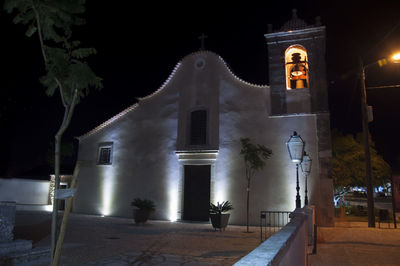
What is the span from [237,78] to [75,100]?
1397 centimetres

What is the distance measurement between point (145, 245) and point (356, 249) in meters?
6.18

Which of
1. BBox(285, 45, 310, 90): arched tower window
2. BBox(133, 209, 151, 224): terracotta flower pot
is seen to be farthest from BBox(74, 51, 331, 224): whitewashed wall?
BBox(133, 209, 151, 224): terracotta flower pot

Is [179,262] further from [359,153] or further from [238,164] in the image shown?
[359,153]

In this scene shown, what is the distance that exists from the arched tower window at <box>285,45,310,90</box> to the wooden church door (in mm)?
6255

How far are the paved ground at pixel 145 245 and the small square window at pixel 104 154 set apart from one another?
22.1 feet

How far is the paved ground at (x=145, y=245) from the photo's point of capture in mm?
7273

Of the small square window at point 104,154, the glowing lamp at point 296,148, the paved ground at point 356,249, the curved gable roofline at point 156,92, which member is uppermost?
the curved gable roofline at point 156,92

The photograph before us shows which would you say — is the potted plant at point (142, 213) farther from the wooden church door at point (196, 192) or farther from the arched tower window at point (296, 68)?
the arched tower window at point (296, 68)

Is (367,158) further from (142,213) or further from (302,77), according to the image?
(142,213)

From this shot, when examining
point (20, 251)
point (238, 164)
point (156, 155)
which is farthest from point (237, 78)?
point (20, 251)

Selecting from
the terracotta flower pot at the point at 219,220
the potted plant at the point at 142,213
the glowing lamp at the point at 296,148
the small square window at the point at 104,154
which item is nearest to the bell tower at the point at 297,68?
the terracotta flower pot at the point at 219,220

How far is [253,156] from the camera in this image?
47.5ft

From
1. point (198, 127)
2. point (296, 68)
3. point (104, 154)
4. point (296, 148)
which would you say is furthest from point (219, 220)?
→ point (104, 154)

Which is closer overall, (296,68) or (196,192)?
(296,68)
